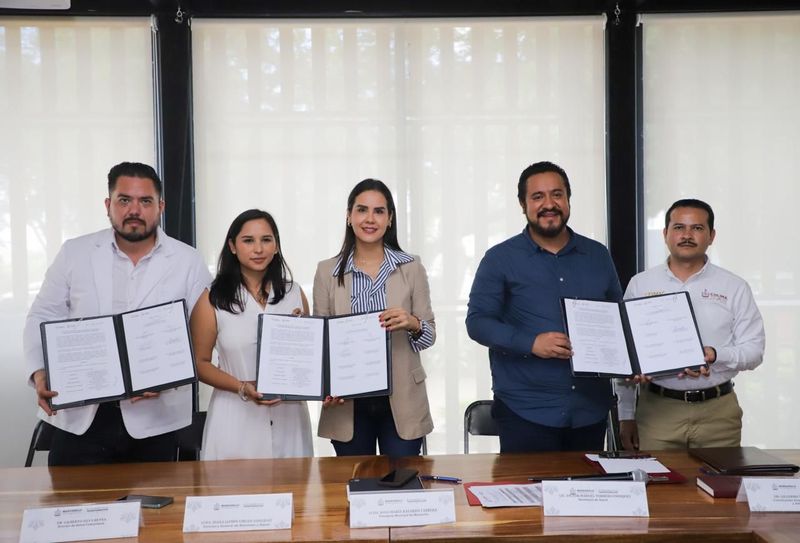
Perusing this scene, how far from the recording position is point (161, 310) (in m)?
3.01

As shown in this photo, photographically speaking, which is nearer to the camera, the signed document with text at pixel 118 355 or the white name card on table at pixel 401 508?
the white name card on table at pixel 401 508

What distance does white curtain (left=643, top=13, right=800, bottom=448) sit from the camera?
4.83m

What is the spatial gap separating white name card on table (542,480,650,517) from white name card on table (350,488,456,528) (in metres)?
0.28

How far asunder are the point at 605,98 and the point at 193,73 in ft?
8.47

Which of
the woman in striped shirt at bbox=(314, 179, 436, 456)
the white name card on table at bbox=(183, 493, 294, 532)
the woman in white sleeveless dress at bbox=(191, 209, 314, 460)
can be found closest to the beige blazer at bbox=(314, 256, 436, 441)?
the woman in striped shirt at bbox=(314, 179, 436, 456)

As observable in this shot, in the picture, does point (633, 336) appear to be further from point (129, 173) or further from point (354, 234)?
point (129, 173)

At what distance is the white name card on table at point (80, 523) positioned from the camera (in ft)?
6.62

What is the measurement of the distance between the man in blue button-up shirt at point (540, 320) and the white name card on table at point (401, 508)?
1091 mm

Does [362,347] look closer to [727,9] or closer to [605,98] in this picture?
[605,98]

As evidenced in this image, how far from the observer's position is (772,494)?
2.21 m

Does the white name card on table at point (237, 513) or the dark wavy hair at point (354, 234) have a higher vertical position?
the dark wavy hair at point (354, 234)
